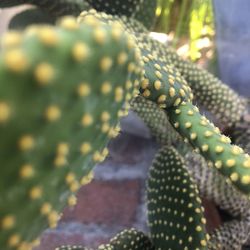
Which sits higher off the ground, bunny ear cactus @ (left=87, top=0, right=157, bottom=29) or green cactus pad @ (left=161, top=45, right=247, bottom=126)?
bunny ear cactus @ (left=87, top=0, right=157, bottom=29)

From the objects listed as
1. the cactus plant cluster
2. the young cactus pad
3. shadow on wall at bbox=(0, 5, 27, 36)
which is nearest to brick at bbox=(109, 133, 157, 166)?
shadow on wall at bbox=(0, 5, 27, 36)

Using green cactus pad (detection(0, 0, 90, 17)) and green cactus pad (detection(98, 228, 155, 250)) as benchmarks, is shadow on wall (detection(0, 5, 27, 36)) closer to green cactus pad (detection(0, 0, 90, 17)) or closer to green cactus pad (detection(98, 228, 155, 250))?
green cactus pad (detection(0, 0, 90, 17))

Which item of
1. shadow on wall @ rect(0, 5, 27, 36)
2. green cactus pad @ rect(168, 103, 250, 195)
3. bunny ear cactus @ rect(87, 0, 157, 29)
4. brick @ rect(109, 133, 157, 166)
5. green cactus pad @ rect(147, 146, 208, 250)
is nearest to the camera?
green cactus pad @ rect(168, 103, 250, 195)

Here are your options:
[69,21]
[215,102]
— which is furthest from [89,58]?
[215,102]

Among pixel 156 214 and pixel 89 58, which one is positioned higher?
pixel 89 58

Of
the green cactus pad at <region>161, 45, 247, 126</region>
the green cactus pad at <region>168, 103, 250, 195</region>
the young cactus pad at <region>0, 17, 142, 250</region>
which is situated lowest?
the green cactus pad at <region>161, 45, 247, 126</region>

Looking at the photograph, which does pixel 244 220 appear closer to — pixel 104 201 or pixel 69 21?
pixel 104 201

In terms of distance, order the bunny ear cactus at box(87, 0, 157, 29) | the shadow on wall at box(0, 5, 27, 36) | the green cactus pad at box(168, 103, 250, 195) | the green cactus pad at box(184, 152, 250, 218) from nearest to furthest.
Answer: the green cactus pad at box(168, 103, 250, 195) < the bunny ear cactus at box(87, 0, 157, 29) < the green cactus pad at box(184, 152, 250, 218) < the shadow on wall at box(0, 5, 27, 36)
